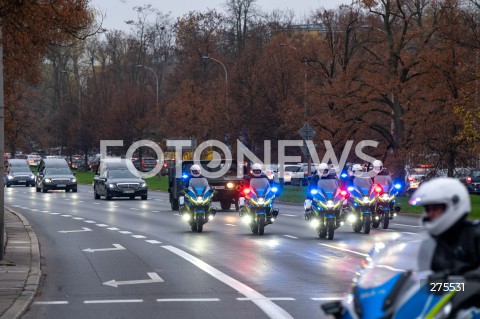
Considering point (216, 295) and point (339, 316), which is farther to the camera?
point (216, 295)

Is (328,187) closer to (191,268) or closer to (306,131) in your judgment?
(191,268)

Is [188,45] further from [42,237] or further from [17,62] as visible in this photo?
[17,62]

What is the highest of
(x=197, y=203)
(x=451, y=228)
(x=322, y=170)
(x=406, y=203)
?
(x=322, y=170)

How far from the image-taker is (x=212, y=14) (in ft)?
279

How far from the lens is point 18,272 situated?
16.5 meters

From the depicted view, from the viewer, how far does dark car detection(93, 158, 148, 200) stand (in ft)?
161

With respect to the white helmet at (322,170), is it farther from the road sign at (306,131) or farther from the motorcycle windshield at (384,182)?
the road sign at (306,131)

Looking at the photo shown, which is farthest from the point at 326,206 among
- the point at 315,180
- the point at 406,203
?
the point at 406,203

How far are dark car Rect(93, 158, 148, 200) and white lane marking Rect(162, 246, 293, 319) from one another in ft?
94.6

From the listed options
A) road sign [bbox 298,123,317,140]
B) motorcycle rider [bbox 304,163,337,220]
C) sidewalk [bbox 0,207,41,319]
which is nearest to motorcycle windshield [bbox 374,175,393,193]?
motorcycle rider [bbox 304,163,337,220]

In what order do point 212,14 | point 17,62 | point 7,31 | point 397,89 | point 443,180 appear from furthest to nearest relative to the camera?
point 212,14 < point 397,89 < point 17,62 < point 7,31 < point 443,180

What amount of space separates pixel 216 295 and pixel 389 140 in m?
36.1

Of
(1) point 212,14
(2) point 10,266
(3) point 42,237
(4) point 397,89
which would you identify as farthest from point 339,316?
(1) point 212,14

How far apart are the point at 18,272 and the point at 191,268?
9.06 ft
